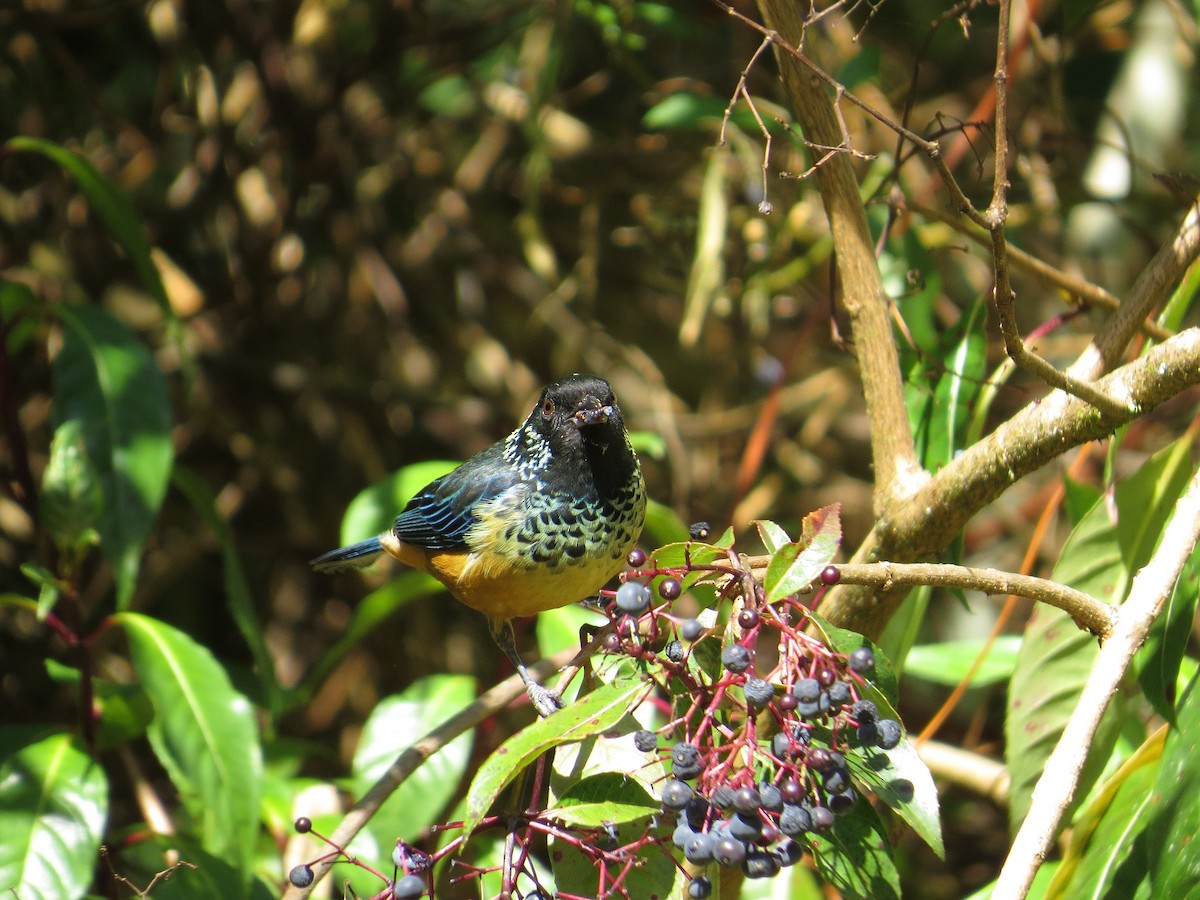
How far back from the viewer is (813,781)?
181 cm

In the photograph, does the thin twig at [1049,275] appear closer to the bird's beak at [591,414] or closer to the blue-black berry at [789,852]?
the bird's beak at [591,414]

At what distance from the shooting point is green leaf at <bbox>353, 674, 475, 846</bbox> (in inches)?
119

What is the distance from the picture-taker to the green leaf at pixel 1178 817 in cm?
194

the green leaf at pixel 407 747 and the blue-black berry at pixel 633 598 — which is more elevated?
the blue-black berry at pixel 633 598

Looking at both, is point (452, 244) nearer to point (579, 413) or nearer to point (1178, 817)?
point (579, 413)

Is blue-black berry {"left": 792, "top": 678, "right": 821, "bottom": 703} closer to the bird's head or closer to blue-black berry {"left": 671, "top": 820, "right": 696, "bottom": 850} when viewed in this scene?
blue-black berry {"left": 671, "top": 820, "right": 696, "bottom": 850}

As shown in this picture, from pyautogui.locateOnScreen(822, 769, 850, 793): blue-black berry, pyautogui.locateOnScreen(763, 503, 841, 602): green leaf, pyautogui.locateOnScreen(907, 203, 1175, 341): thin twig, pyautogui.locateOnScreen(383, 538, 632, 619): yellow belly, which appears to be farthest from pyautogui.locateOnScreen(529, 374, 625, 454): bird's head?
pyautogui.locateOnScreen(822, 769, 850, 793): blue-black berry

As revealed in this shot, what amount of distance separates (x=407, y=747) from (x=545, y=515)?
653mm

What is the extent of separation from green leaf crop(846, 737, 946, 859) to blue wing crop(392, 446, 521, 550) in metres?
1.58

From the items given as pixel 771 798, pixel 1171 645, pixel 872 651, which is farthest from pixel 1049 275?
pixel 771 798

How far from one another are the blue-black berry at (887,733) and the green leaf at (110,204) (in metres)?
2.62

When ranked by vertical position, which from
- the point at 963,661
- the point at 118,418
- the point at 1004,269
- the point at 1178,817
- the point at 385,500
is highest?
the point at 1004,269

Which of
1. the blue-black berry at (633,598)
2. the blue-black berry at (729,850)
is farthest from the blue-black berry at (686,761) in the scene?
the blue-black berry at (633,598)

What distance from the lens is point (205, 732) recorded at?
286 centimetres
